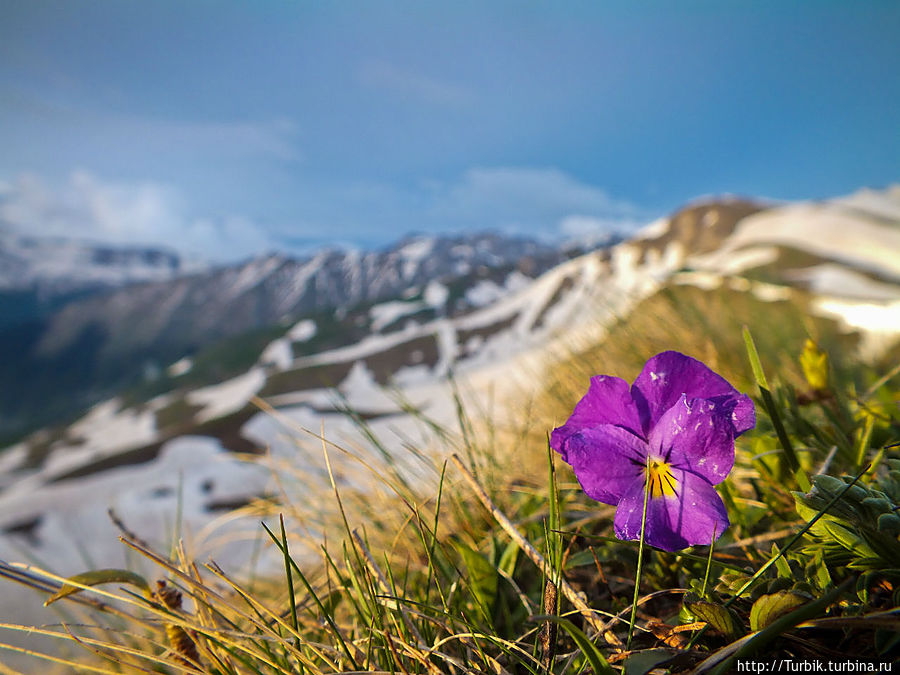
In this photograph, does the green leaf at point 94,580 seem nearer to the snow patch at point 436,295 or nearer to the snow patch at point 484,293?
the snow patch at point 436,295

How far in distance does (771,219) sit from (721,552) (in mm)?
59199

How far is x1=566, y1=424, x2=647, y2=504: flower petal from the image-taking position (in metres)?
0.80

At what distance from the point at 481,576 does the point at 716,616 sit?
21.3 inches

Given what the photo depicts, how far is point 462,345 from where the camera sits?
47.9m

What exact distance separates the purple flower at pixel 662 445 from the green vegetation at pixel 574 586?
0.07 meters

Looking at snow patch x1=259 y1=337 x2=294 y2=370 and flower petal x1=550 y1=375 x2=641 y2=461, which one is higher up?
snow patch x1=259 y1=337 x2=294 y2=370

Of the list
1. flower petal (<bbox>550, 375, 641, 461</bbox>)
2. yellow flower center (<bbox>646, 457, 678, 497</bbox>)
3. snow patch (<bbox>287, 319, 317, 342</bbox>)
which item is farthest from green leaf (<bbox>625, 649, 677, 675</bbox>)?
snow patch (<bbox>287, 319, 317, 342</bbox>)

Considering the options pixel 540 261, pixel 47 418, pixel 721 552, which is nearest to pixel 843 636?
pixel 721 552

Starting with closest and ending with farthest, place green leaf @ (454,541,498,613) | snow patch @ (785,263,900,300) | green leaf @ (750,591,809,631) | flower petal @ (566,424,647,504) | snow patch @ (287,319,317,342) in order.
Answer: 1. green leaf @ (750,591,809,631)
2. flower petal @ (566,424,647,504)
3. green leaf @ (454,541,498,613)
4. snow patch @ (785,263,900,300)
5. snow patch @ (287,319,317,342)

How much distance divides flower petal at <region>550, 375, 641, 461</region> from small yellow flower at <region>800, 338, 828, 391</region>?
84 centimetres

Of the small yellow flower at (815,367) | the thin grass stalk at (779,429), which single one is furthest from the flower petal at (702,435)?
the small yellow flower at (815,367)

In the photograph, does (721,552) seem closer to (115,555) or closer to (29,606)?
(29,606)

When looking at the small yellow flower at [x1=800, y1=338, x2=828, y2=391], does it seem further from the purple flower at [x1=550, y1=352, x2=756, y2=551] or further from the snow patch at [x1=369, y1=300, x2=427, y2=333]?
the snow patch at [x1=369, y1=300, x2=427, y2=333]

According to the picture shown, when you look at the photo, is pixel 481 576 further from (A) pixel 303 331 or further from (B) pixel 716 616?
(A) pixel 303 331
